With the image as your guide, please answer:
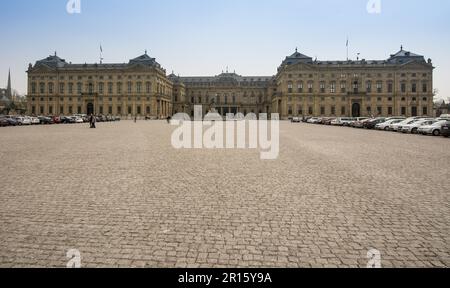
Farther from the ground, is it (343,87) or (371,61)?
(371,61)

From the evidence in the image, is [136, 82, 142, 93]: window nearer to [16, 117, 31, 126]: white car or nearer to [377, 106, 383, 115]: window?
[16, 117, 31, 126]: white car

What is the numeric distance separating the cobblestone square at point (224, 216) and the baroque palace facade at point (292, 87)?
84.3 m

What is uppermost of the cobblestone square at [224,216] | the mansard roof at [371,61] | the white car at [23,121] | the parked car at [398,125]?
the mansard roof at [371,61]

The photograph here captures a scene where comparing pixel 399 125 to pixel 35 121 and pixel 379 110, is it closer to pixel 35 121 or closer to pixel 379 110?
pixel 35 121

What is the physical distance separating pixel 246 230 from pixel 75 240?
251 centimetres

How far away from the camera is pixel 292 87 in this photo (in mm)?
91750

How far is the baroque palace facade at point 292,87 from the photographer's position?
Result: 90.1 m

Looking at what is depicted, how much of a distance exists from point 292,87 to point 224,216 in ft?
294

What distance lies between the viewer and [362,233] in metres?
4.99

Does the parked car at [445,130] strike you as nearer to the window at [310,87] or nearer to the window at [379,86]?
the window at [310,87]

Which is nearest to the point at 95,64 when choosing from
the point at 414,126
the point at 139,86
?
the point at 139,86

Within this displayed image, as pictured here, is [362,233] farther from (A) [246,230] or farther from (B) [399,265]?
(A) [246,230]

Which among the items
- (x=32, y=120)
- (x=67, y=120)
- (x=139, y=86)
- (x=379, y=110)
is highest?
(x=139, y=86)

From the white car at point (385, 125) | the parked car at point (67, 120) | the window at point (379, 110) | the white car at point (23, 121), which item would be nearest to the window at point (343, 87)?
the window at point (379, 110)
